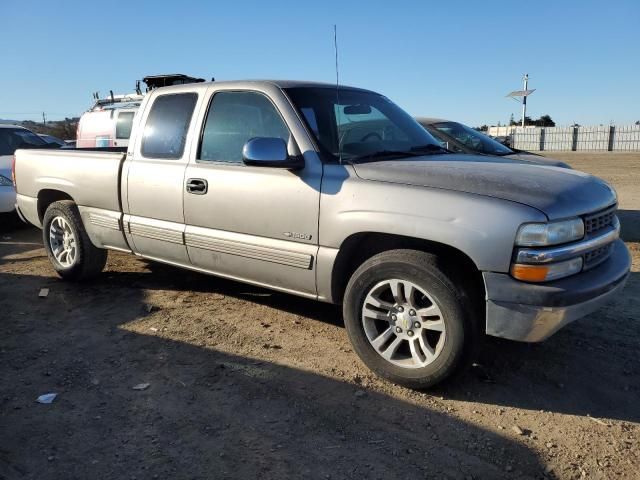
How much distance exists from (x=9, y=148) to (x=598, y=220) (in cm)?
995

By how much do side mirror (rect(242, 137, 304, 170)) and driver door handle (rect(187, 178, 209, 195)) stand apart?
27.4 inches

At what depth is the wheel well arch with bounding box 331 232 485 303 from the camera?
320 centimetres

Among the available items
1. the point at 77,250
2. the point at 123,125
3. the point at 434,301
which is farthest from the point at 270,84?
the point at 123,125

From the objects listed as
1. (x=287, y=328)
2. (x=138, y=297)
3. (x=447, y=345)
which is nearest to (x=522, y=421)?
(x=447, y=345)

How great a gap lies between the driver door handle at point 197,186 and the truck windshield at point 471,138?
16.1ft

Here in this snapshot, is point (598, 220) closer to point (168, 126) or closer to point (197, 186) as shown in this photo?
point (197, 186)

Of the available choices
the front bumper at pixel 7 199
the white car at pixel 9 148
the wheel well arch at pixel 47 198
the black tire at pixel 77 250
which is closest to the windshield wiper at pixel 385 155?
the black tire at pixel 77 250

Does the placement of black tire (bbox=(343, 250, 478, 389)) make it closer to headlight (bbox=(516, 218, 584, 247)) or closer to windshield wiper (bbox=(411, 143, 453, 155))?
headlight (bbox=(516, 218, 584, 247))

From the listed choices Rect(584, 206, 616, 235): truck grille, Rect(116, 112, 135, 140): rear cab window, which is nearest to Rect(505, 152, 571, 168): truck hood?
Rect(584, 206, 616, 235): truck grille

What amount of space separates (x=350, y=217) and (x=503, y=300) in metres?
1.06

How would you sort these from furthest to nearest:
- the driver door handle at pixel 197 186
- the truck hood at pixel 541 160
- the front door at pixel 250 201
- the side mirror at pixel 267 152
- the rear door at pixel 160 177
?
the truck hood at pixel 541 160, the rear door at pixel 160 177, the driver door handle at pixel 197 186, the front door at pixel 250 201, the side mirror at pixel 267 152

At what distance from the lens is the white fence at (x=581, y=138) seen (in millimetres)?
43781

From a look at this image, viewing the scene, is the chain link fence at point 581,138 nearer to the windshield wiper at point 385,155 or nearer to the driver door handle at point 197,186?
the windshield wiper at point 385,155

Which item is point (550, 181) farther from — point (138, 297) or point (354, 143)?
point (138, 297)
